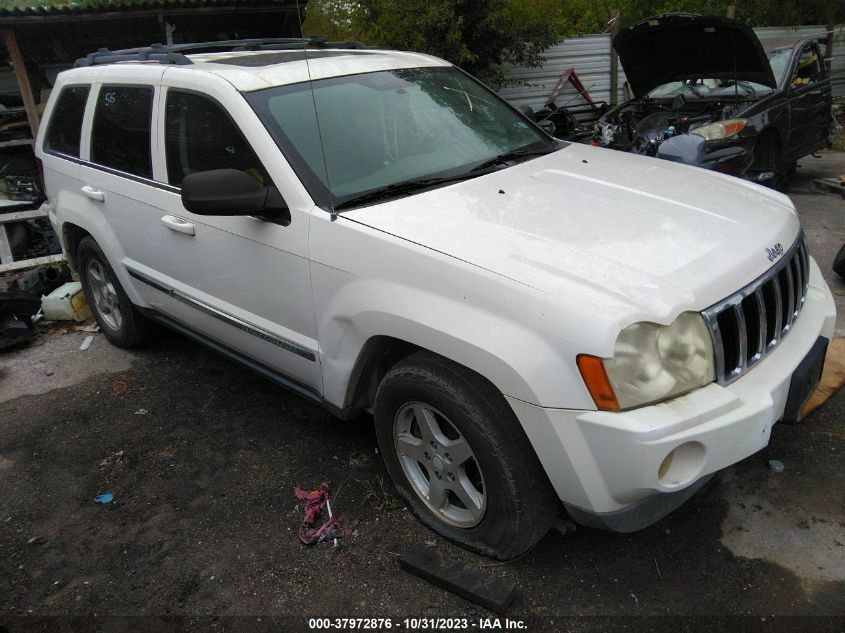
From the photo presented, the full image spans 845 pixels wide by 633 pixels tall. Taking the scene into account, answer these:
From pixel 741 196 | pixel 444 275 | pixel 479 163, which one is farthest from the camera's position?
pixel 479 163

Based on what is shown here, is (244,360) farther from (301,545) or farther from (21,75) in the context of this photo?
(21,75)

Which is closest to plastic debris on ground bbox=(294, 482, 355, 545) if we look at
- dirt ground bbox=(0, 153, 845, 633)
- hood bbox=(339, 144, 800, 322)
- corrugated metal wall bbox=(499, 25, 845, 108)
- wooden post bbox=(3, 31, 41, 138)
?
dirt ground bbox=(0, 153, 845, 633)

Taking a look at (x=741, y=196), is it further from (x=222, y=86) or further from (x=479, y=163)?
(x=222, y=86)

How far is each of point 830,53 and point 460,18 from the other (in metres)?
8.78

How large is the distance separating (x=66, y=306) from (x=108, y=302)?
92cm

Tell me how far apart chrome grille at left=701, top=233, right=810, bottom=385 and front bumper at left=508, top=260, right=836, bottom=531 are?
73 millimetres

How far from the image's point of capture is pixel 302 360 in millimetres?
3121

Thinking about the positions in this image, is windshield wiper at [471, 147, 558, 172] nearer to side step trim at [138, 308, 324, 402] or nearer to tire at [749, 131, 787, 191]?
side step trim at [138, 308, 324, 402]

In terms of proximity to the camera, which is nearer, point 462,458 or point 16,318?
point 462,458

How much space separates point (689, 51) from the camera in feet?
21.4

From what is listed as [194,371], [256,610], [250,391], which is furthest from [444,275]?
[194,371]

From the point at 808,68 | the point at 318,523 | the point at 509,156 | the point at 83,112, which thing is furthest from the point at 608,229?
the point at 808,68

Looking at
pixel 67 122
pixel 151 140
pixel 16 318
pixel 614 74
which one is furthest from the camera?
pixel 614 74

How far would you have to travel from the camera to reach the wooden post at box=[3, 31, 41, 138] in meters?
8.28
